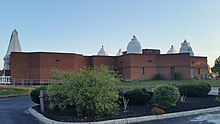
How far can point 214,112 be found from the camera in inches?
467

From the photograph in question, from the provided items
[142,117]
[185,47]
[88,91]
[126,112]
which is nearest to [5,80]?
[126,112]

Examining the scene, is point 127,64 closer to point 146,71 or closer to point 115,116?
point 146,71

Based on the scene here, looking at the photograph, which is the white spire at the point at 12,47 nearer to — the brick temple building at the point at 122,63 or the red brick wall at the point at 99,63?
the brick temple building at the point at 122,63

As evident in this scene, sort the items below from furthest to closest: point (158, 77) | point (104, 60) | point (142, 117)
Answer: point (104, 60) < point (158, 77) < point (142, 117)

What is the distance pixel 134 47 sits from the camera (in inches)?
1705

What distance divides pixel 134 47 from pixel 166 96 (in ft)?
105

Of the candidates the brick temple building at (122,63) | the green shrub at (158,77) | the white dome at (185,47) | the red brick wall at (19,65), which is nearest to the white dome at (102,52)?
the brick temple building at (122,63)

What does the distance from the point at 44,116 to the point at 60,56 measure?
87.7ft

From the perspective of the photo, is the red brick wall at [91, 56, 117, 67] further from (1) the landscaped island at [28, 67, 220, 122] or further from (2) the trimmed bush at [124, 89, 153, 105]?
(1) the landscaped island at [28, 67, 220, 122]

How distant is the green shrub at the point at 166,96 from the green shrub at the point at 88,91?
2.33 meters

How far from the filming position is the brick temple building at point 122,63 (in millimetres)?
35219

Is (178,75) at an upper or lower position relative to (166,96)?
upper

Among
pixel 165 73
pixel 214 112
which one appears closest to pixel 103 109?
pixel 214 112

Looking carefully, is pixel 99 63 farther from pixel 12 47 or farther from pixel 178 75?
pixel 12 47
